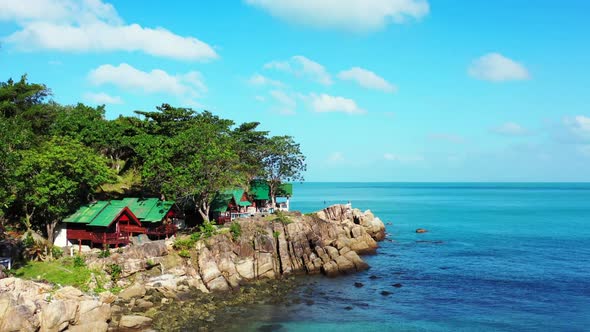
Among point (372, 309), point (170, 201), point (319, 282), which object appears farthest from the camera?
point (170, 201)

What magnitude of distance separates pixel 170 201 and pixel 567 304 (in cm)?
3958

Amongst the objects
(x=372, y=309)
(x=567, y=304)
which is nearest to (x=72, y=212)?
(x=372, y=309)

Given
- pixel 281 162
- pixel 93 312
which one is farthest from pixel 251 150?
pixel 93 312

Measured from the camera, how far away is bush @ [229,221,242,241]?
47.0 m

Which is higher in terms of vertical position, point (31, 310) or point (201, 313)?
point (31, 310)

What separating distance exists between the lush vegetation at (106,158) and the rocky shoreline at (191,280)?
15.8ft

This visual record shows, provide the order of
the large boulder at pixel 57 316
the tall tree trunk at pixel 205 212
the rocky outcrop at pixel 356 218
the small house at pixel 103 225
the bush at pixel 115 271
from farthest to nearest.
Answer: the rocky outcrop at pixel 356 218 < the tall tree trunk at pixel 205 212 < the small house at pixel 103 225 < the bush at pixel 115 271 < the large boulder at pixel 57 316

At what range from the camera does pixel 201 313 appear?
34.8 meters

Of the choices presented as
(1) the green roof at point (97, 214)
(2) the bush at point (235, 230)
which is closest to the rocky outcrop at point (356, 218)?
(2) the bush at point (235, 230)

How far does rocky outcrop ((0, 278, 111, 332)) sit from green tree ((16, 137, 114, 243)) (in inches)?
513

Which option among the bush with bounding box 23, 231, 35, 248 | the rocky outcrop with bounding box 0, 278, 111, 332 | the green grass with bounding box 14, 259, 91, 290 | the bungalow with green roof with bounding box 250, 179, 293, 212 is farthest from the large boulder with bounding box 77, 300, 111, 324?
the bungalow with green roof with bounding box 250, 179, 293, 212

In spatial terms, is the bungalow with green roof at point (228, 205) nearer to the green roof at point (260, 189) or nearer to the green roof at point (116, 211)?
the green roof at point (260, 189)

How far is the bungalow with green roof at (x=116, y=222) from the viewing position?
4488 cm

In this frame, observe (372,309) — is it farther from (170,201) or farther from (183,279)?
(170,201)
